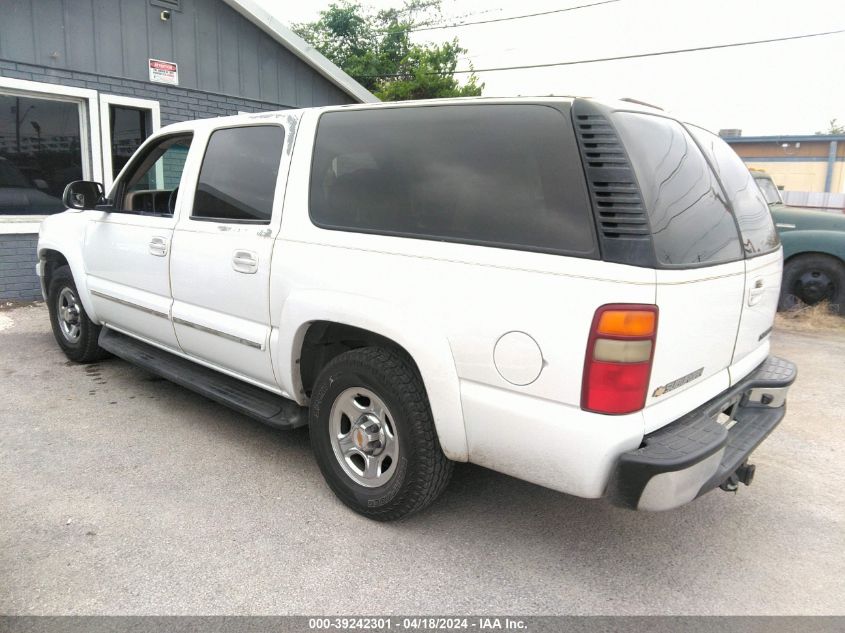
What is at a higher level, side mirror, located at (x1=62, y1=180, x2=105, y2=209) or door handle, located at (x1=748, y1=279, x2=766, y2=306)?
side mirror, located at (x1=62, y1=180, x2=105, y2=209)

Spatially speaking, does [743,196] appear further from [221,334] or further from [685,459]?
[221,334]

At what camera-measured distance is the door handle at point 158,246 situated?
3.98 m

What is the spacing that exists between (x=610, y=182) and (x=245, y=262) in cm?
200

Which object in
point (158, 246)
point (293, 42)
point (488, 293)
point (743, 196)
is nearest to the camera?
point (488, 293)

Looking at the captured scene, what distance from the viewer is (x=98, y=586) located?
8.32ft

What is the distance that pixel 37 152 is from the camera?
26.0 ft

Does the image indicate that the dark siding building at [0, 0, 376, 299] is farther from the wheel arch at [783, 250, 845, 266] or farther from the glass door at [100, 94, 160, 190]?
the wheel arch at [783, 250, 845, 266]

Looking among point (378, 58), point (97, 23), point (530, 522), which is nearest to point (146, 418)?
point (530, 522)

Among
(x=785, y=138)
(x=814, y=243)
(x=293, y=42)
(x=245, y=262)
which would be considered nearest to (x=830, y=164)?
(x=785, y=138)

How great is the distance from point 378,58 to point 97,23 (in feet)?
62.6

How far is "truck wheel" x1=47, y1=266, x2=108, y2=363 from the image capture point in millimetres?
5230

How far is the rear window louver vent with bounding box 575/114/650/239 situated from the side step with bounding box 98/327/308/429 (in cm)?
196

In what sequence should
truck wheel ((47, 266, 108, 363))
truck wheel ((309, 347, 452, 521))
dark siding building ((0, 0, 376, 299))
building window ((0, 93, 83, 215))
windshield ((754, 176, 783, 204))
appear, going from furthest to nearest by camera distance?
windshield ((754, 176, 783, 204)) < building window ((0, 93, 83, 215)) < dark siding building ((0, 0, 376, 299)) < truck wheel ((47, 266, 108, 363)) < truck wheel ((309, 347, 452, 521))

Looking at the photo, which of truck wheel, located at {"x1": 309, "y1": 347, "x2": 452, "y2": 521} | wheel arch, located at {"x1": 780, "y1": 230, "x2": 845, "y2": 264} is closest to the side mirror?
truck wheel, located at {"x1": 309, "y1": 347, "x2": 452, "y2": 521}
